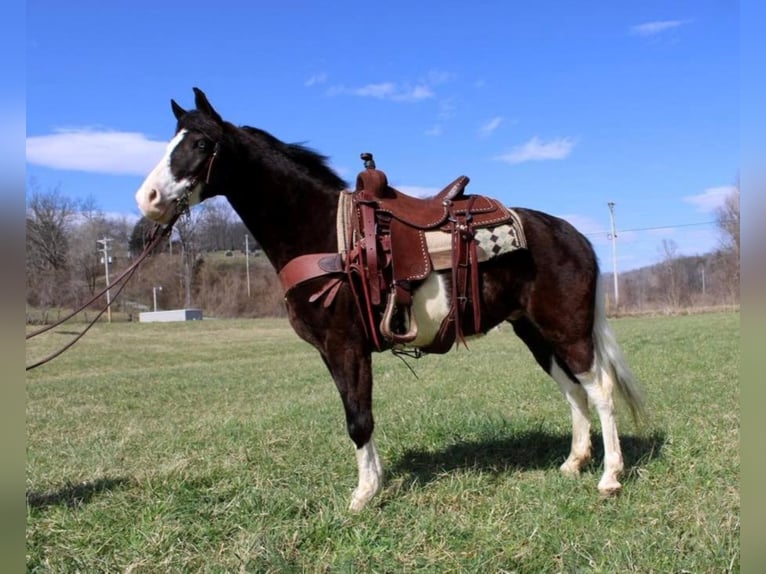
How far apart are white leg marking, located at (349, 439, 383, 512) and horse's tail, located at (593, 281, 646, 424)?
1.72 meters

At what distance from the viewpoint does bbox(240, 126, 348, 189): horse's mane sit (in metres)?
3.92

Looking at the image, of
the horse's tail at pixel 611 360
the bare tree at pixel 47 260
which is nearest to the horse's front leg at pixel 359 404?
the horse's tail at pixel 611 360

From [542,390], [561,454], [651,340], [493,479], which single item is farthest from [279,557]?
[651,340]

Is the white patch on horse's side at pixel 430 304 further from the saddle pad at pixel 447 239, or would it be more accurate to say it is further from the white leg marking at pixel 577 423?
the white leg marking at pixel 577 423

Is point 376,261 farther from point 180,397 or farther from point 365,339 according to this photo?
point 180,397

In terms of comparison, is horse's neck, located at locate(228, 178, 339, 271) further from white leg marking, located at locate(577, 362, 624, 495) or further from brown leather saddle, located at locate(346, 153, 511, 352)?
white leg marking, located at locate(577, 362, 624, 495)

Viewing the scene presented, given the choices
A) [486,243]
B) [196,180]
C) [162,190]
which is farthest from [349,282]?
[162,190]

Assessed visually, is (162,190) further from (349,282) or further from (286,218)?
(349,282)

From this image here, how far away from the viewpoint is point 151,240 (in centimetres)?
387

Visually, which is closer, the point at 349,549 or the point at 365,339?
the point at 349,549

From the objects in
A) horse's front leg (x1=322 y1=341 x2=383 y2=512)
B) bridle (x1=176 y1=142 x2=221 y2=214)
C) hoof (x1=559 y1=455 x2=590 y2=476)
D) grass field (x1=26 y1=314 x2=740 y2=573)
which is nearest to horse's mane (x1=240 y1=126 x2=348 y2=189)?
bridle (x1=176 y1=142 x2=221 y2=214)

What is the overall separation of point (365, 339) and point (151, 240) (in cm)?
164

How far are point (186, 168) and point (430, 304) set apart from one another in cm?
181

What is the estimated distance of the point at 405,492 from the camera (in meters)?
3.79
